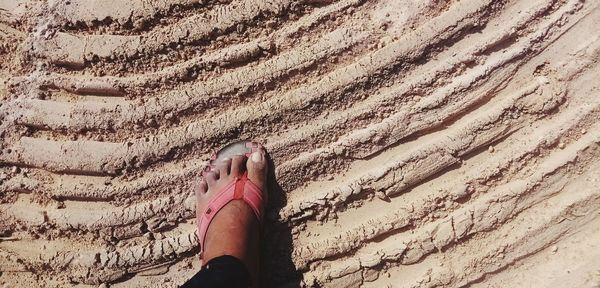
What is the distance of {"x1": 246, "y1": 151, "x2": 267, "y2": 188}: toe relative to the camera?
1.49m

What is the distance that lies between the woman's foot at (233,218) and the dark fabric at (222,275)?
33mm

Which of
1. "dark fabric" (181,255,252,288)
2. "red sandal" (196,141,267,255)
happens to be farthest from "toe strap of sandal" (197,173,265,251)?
"dark fabric" (181,255,252,288)

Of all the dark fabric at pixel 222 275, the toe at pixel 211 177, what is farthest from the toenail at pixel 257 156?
the dark fabric at pixel 222 275

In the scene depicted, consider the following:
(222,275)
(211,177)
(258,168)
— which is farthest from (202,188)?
(222,275)

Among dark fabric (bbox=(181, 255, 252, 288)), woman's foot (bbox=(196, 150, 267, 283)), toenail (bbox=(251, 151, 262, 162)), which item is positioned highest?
toenail (bbox=(251, 151, 262, 162))

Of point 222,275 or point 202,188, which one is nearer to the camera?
point 222,275

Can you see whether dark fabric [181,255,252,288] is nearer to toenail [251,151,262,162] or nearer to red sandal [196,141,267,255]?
red sandal [196,141,267,255]

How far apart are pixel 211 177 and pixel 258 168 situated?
0.14m

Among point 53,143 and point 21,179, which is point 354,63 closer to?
point 53,143

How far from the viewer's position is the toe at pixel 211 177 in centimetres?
Result: 151

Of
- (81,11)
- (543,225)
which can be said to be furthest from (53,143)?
(543,225)

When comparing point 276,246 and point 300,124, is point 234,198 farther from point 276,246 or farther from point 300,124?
point 300,124

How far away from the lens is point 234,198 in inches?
62.0

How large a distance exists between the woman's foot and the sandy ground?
6 cm
